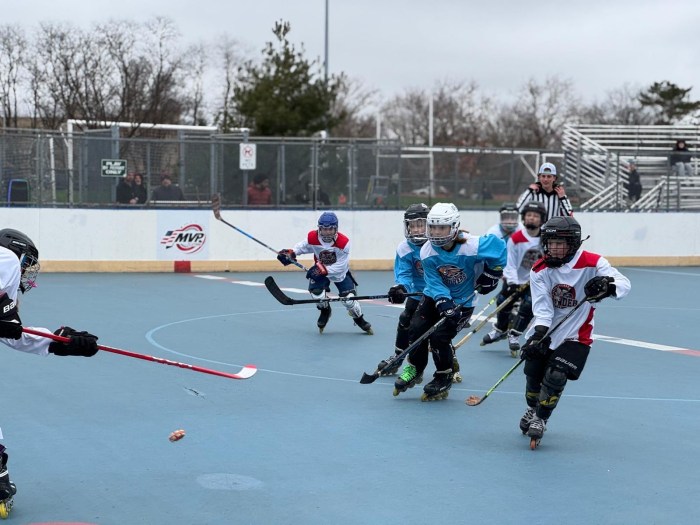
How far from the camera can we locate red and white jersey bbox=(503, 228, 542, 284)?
11531mm

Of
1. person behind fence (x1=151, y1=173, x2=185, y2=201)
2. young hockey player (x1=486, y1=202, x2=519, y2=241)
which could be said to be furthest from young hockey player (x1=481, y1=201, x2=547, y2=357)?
person behind fence (x1=151, y1=173, x2=185, y2=201)

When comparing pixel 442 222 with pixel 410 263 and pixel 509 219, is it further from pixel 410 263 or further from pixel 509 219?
pixel 509 219

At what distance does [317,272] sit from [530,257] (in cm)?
279

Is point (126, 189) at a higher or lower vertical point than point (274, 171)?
lower

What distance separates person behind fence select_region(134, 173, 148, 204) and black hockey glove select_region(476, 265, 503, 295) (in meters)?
12.3

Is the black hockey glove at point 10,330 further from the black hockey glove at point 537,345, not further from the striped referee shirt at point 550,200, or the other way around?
the striped referee shirt at point 550,200

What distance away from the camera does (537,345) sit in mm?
7059

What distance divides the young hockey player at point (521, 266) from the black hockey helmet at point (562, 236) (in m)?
4.03

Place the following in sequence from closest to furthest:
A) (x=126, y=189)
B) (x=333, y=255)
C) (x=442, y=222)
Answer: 1. (x=442, y=222)
2. (x=333, y=255)
3. (x=126, y=189)

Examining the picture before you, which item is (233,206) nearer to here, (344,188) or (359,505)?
(344,188)

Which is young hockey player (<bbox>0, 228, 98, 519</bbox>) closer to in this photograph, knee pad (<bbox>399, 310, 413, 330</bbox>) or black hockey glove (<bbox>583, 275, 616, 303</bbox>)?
black hockey glove (<bbox>583, 275, 616, 303</bbox>)

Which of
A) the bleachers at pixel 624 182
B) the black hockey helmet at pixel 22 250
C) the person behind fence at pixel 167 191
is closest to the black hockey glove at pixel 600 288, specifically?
the black hockey helmet at pixel 22 250

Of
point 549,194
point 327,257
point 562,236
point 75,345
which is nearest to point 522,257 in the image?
point 549,194

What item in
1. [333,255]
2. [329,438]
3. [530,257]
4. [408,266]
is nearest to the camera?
[329,438]
